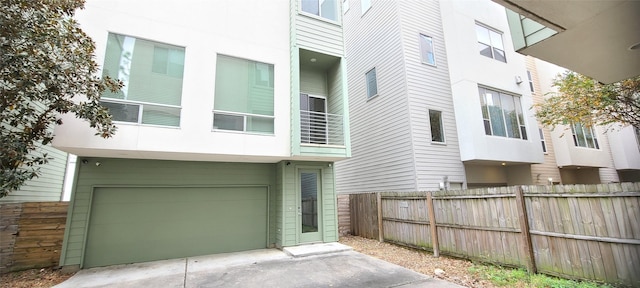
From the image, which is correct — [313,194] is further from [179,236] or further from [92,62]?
[92,62]

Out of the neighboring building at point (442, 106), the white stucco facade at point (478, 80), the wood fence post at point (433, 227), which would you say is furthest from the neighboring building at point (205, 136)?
the white stucco facade at point (478, 80)

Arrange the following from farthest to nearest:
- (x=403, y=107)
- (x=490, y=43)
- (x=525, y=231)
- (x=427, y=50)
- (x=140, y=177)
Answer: (x=490, y=43) < (x=427, y=50) < (x=403, y=107) < (x=140, y=177) < (x=525, y=231)

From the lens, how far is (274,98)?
791 cm

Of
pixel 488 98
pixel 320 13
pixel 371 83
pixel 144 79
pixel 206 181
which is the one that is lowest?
pixel 206 181

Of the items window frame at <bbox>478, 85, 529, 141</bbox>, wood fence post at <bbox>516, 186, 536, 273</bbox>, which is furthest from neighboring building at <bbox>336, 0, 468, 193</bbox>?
wood fence post at <bbox>516, 186, 536, 273</bbox>

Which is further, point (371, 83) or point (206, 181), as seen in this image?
point (371, 83)

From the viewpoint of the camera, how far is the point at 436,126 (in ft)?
35.1

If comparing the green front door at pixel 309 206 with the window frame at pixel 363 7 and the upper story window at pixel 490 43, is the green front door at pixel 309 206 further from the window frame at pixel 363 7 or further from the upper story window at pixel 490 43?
the upper story window at pixel 490 43

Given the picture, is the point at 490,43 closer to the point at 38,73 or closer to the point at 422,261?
the point at 422,261

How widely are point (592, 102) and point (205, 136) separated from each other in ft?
41.7

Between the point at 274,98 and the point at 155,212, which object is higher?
the point at 274,98

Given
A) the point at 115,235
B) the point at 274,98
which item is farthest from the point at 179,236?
the point at 274,98

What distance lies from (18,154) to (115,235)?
313cm

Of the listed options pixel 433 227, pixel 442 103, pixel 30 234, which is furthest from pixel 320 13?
pixel 30 234
